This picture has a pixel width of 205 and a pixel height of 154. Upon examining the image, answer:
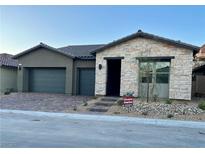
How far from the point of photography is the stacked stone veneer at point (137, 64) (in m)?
16.2

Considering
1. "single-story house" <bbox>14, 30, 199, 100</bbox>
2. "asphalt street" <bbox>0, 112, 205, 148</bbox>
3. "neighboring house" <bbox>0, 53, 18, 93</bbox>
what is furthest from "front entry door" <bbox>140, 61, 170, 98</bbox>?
"neighboring house" <bbox>0, 53, 18, 93</bbox>

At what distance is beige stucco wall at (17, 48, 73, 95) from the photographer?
67.2ft

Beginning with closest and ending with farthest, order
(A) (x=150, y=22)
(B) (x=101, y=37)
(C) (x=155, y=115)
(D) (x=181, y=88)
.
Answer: (C) (x=155, y=115) → (D) (x=181, y=88) → (A) (x=150, y=22) → (B) (x=101, y=37)

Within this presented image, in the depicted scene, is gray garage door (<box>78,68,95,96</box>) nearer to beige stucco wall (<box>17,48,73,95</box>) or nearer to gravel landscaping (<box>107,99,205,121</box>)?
beige stucco wall (<box>17,48,73,95</box>)

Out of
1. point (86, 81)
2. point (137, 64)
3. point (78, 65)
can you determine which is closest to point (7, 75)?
point (78, 65)

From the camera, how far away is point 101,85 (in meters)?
18.1

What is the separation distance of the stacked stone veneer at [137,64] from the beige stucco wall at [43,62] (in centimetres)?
325

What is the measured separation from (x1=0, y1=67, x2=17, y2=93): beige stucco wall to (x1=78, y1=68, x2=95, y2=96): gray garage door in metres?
7.47

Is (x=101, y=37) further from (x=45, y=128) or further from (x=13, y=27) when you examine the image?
(x=45, y=128)

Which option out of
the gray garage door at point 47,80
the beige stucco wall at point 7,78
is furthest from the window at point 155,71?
the beige stucco wall at point 7,78

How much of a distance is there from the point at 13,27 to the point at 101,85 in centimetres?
691

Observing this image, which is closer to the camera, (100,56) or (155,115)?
(155,115)

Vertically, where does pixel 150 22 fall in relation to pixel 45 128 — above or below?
above

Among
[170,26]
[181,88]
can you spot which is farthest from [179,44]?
[170,26]
